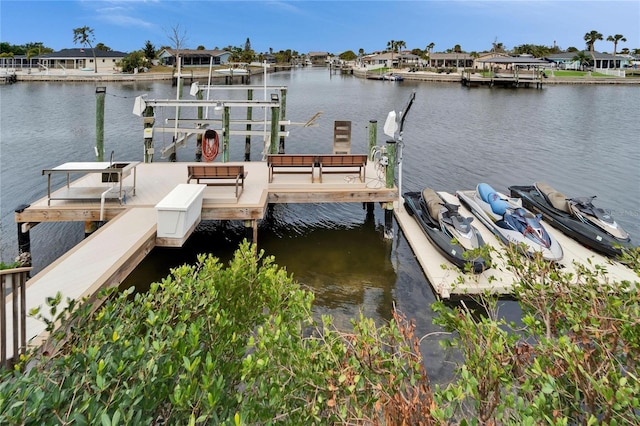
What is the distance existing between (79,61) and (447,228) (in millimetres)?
88965

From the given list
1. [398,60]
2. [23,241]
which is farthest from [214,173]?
[398,60]

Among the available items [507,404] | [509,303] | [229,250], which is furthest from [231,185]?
[507,404]

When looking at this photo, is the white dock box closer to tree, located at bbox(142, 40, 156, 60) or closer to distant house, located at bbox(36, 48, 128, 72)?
distant house, located at bbox(36, 48, 128, 72)

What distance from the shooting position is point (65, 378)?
250 cm

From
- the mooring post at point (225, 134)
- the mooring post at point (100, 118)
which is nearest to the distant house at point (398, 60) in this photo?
the mooring post at point (225, 134)

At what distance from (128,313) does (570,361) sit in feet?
10.4

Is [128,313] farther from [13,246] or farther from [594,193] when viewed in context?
[594,193]

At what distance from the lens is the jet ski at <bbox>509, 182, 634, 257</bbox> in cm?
955

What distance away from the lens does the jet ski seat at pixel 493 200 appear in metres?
11.0

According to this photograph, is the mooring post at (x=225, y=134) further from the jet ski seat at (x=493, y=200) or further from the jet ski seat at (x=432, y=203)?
the jet ski seat at (x=493, y=200)

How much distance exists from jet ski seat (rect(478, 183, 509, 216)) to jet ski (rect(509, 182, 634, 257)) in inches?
53.1

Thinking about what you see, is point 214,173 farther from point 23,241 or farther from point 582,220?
point 582,220

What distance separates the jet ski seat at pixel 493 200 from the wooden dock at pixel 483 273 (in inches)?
21.4

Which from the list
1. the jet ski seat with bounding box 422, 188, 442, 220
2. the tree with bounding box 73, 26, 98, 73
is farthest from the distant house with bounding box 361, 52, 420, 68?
the jet ski seat with bounding box 422, 188, 442, 220
